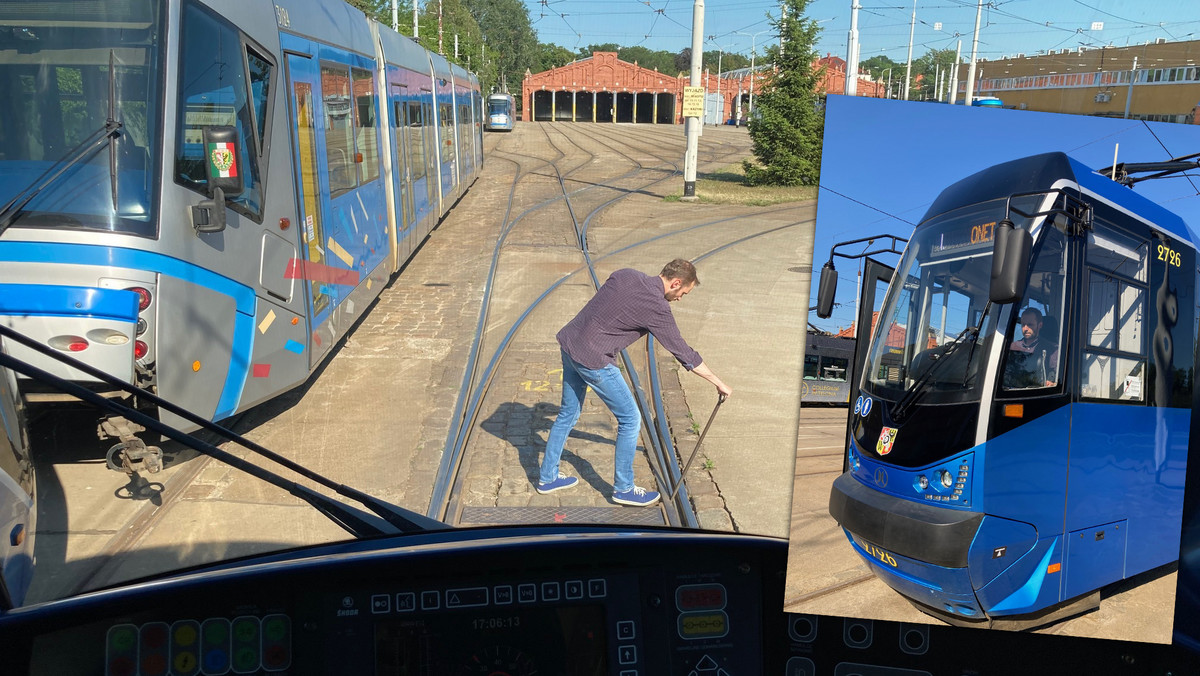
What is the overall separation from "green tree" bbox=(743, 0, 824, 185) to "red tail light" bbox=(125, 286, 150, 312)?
1.47 m

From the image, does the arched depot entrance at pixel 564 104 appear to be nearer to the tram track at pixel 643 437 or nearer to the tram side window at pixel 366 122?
the tram track at pixel 643 437

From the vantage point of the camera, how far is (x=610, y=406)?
3871 millimetres

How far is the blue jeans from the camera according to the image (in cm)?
372

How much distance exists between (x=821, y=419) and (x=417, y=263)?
771 centimetres

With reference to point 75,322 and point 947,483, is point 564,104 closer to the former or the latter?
point 75,322

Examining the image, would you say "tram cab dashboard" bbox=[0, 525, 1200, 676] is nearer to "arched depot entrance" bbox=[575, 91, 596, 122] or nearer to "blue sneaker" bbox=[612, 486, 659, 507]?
"blue sneaker" bbox=[612, 486, 659, 507]

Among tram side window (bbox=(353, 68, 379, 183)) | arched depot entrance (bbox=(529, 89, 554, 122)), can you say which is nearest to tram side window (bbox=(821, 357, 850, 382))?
arched depot entrance (bbox=(529, 89, 554, 122))

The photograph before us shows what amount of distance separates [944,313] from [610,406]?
2.84 meters

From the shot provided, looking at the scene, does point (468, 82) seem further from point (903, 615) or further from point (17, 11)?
point (903, 615)

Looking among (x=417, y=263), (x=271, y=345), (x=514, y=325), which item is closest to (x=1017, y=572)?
(x=271, y=345)

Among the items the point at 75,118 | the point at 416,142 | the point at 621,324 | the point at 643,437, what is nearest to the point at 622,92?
the point at 621,324

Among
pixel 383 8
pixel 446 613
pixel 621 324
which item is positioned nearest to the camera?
pixel 446 613

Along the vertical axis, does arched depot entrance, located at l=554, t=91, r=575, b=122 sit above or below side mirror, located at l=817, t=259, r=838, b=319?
above

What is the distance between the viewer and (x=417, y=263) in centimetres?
855
